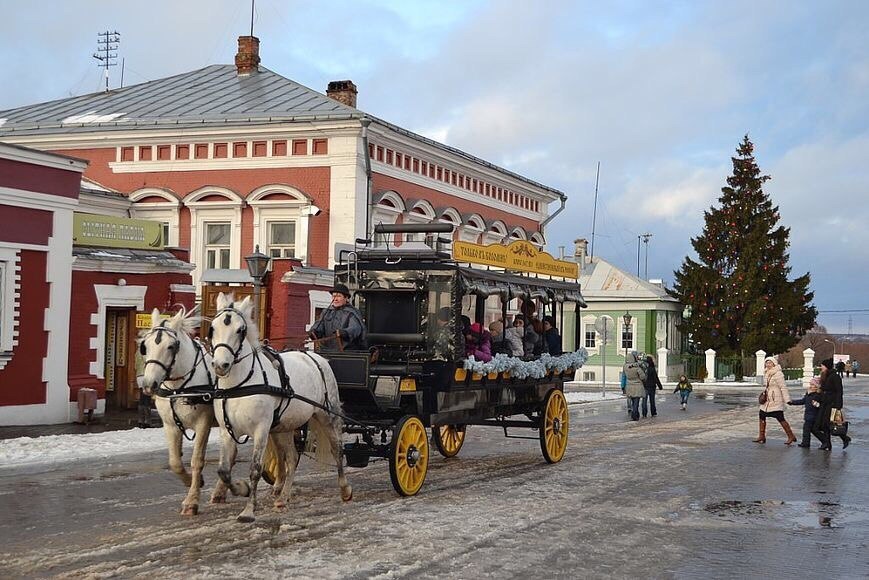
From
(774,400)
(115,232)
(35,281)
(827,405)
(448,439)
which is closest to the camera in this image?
(448,439)

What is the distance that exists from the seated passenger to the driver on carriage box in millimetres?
1585

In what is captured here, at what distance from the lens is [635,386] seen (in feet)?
83.7

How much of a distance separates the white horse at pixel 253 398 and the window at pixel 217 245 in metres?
20.3

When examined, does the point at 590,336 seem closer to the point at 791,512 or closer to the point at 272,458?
the point at 791,512

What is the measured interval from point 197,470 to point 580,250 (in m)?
61.2

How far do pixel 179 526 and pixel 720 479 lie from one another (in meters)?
7.23

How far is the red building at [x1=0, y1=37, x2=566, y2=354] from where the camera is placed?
2883cm

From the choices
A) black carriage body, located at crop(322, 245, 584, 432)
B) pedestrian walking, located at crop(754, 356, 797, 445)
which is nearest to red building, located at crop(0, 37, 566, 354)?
pedestrian walking, located at crop(754, 356, 797, 445)

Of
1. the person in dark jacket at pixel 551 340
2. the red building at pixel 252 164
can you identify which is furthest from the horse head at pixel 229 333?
the red building at pixel 252 164

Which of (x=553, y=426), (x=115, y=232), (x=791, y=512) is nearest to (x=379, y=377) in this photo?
(x=553, y=426)

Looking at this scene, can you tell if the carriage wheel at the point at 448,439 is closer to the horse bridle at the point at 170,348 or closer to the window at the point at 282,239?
the horse bridle at the point at 170,348

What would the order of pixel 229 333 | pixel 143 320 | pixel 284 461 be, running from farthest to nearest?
pixel 143 320, pixel 284 461, pixel 229 333

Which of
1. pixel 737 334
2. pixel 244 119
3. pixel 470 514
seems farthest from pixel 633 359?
pixel 737 334

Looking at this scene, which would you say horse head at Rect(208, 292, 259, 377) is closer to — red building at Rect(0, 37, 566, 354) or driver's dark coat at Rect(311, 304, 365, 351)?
driver's dark coat at Rect(311, 304, 365, 351)
